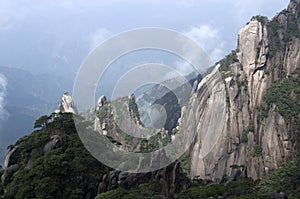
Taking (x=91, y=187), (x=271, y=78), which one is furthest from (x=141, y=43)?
(x=271, y=78)

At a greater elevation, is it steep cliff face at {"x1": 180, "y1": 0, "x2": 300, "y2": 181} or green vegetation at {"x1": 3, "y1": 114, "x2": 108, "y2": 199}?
A: steep cliff face at {"x1": 180, "y1": 0, "x2": 300, "y2": 181}

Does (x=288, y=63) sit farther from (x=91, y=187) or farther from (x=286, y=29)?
(x=91, y=187)

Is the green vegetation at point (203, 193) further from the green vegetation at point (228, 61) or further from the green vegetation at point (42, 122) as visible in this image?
the green vegetation at point (228, 61)

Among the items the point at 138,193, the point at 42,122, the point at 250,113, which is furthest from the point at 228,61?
the point at 138,193

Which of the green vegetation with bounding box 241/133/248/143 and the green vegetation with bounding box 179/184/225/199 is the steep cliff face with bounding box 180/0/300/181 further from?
the green vegetation with bounding box 179/184/225/199

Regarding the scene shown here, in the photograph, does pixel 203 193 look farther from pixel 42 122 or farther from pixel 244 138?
pixel 244 138

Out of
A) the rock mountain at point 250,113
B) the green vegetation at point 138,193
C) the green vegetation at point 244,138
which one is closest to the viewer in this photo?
the green vegetation at point 138,193

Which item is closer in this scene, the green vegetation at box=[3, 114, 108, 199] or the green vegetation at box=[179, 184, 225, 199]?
the green vegetation at box=[179, 184, 225, 199]

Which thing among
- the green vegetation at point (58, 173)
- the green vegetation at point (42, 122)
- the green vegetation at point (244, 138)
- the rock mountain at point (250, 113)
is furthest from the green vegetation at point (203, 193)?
the green vegetation at point (244, 138)

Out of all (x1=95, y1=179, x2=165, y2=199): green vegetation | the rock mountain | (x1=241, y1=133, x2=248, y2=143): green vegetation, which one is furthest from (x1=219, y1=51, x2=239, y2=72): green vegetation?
(x1=95, y1=179, x2=165, y2=199): green vegetation
